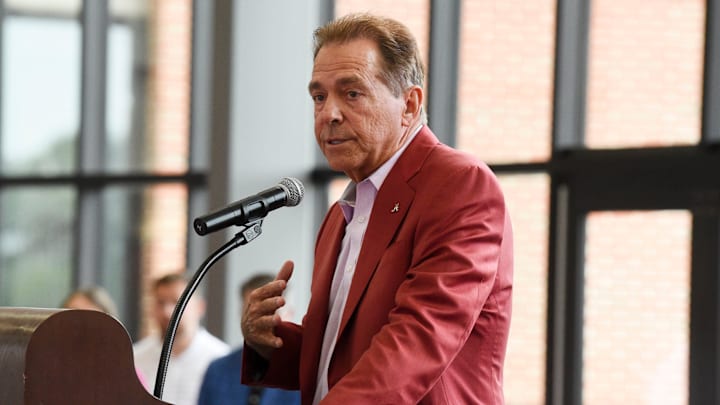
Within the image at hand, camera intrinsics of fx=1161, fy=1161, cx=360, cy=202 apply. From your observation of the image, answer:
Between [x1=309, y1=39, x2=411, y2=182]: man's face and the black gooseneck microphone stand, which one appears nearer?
the black gooseneck microphone stand

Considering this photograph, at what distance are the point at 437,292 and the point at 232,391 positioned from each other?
8.79 ft

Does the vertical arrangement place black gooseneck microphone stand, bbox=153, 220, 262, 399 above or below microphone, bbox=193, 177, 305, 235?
below

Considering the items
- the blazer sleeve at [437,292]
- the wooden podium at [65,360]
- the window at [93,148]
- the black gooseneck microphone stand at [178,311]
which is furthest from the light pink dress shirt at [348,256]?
the window at [93,148]

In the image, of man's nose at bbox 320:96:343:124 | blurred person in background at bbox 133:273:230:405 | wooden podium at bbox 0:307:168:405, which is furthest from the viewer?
blurred person in background at bbox 133:273:230:405

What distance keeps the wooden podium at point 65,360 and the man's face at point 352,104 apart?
56cm

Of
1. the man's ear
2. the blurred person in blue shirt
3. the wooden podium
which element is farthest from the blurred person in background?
the wooden podium

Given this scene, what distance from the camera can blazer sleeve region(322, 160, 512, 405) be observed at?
1.86m

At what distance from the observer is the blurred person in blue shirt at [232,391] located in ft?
14.2

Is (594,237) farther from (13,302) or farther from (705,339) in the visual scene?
(13,302)

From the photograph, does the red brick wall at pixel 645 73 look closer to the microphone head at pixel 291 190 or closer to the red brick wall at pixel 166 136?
the red brick wall at pixel 166 136

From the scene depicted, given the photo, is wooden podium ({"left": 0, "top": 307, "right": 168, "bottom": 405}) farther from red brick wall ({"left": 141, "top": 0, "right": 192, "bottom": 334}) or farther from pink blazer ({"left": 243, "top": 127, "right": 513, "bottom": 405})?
red brick wall ({"left": 141, "top": 0, "right": 192, "bottom": 334})

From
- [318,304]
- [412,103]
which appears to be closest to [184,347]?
[318,304]

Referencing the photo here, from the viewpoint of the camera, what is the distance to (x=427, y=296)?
6.26 ft

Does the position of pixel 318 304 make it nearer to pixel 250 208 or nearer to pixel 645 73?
pixel 250 208
